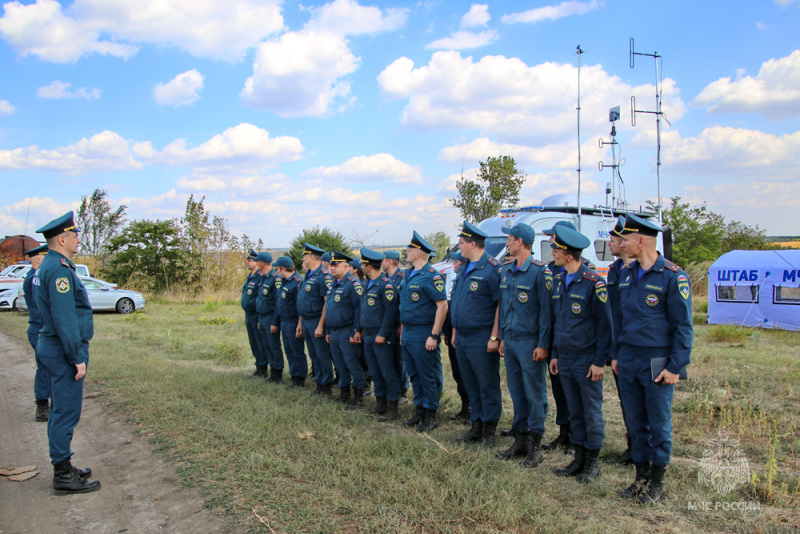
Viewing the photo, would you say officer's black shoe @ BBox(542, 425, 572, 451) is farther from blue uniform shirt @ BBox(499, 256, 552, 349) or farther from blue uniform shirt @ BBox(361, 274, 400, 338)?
blue uniform shirt @ BBox(361, 274, 400, 338)

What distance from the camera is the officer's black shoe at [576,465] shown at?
412 centimetres

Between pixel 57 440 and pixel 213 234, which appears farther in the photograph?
pixel 213 234

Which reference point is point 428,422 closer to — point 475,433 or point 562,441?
point 475,433

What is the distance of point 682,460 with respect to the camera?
443 cm

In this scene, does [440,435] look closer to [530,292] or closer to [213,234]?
[530,292]

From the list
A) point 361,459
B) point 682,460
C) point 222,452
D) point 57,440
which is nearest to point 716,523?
point 682,460

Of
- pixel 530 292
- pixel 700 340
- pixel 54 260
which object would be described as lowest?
pixel 700 340

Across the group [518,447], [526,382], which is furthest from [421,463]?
[526,382]

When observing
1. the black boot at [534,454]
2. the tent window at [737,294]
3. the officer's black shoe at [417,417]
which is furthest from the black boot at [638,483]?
the tent window at [737,294]

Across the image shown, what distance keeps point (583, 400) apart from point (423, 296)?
199 cm

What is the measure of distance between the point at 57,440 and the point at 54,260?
4.68 ft

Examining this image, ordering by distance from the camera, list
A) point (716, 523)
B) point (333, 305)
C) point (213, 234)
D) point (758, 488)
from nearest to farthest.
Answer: point (716, 523)
point (758, 488)
point (333, 305)
point (213, 234)

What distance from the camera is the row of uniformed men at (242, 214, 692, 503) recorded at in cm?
361

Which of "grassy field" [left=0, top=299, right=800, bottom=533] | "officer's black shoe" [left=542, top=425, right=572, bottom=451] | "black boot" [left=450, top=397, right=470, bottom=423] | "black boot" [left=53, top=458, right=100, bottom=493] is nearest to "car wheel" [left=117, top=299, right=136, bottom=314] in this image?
"grassy field" [left=0, top=299, right=800, bottom=533]
